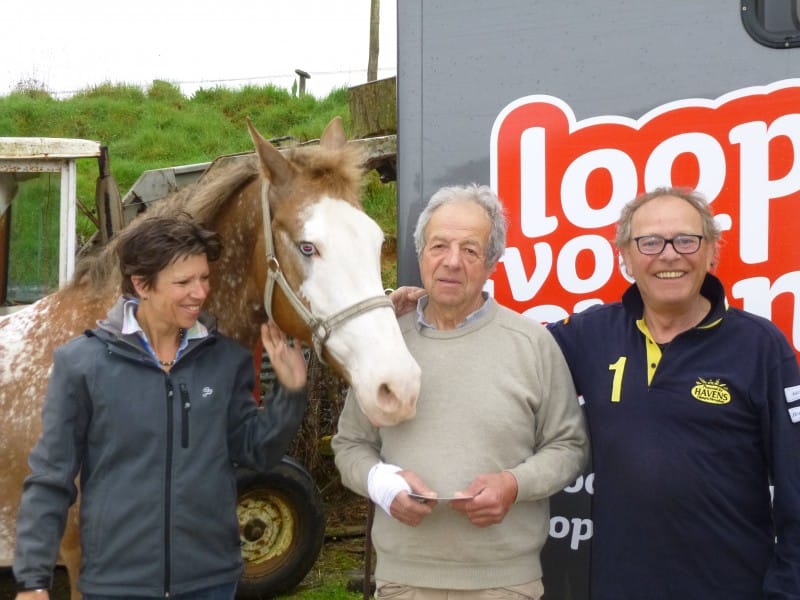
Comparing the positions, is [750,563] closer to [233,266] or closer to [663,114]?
[663,114]

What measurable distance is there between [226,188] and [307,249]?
509 millimetres

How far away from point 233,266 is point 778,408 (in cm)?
166

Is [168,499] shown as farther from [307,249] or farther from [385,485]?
[307,249]

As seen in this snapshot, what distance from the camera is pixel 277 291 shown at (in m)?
2.42

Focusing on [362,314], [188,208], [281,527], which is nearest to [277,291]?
[362,314]

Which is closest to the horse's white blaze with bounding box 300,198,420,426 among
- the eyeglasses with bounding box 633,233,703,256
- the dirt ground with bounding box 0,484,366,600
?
the eyeglasses with bounding box 633,233,703,256

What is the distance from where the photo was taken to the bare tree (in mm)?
17047

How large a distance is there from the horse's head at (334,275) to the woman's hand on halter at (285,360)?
6 centimetres

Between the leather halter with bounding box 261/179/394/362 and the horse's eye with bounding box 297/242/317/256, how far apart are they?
4.4 inches

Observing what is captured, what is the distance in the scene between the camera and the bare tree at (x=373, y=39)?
17.0 meters

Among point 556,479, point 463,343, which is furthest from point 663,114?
point 556,479

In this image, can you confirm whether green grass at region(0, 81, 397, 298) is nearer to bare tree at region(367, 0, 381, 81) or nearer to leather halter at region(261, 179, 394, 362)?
bare tree at region(367, 0, 381, 81)

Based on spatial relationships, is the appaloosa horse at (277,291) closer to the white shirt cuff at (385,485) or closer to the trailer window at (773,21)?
the white shirt cuff at (385,485)

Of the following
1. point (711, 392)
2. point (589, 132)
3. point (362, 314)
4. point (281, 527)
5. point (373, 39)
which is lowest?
point (281, 527)
